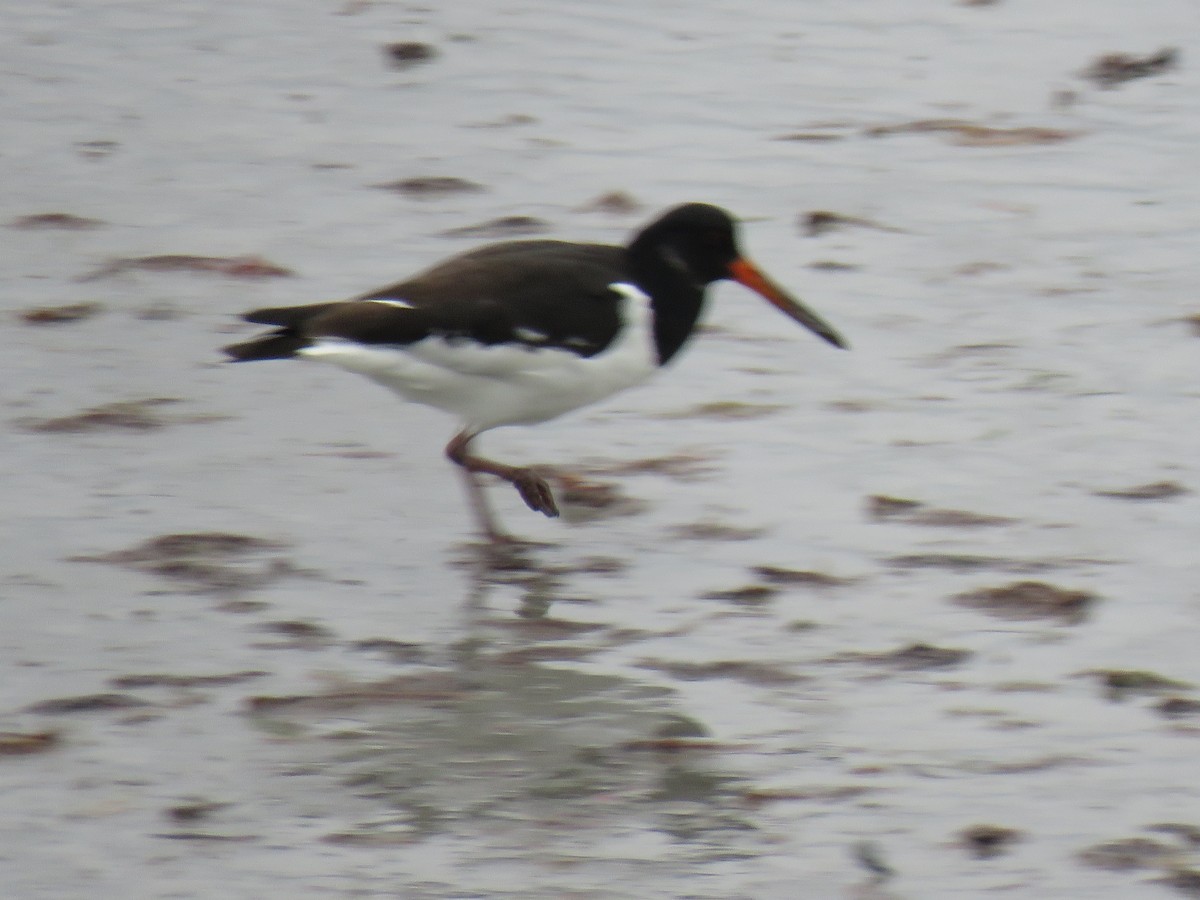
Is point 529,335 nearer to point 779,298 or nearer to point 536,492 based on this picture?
point 536,492

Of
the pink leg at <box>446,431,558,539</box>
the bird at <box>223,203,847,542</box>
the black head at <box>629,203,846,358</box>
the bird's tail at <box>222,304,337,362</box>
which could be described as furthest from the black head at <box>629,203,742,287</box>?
the bird's tail at <box>222,304,337,362</box>

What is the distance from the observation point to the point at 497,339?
6461 millimetres

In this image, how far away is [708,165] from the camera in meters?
9.36

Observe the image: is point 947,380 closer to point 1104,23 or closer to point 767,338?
point 767,338

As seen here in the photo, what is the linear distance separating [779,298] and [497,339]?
114 cm

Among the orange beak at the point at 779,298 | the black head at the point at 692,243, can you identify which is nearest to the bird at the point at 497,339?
the black head at the point at 692,243

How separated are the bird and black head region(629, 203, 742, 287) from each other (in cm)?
13

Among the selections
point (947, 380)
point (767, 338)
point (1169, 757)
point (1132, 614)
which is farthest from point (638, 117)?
point (1169, 757)

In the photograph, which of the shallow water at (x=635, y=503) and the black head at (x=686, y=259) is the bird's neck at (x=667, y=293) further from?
the shallow water at (x=635, y=503)

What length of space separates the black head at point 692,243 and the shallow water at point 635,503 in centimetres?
45

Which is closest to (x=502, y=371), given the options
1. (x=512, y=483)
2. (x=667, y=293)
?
(x=512, y=483)

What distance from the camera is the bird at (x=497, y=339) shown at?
641 cm

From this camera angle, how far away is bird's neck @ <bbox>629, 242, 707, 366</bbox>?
6777 mm

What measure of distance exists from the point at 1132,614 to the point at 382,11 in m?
7.01
